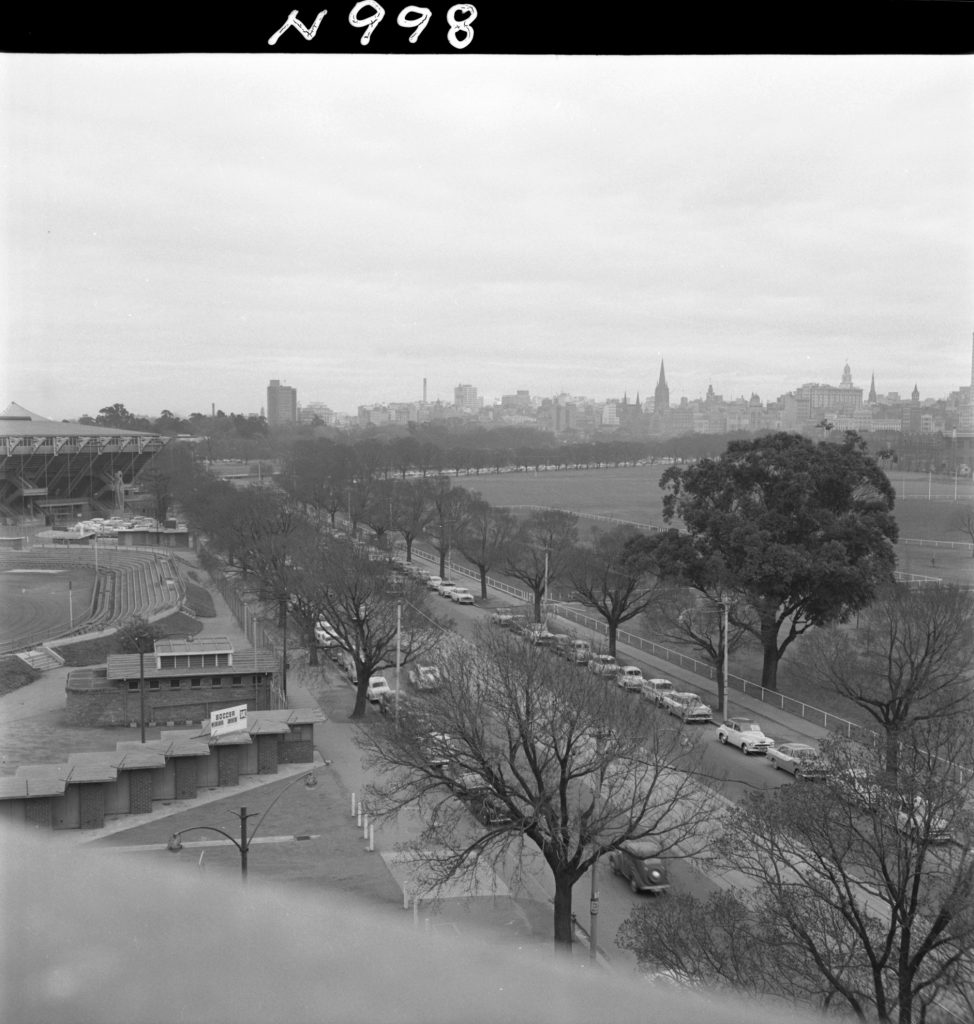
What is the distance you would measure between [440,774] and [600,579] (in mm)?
5219

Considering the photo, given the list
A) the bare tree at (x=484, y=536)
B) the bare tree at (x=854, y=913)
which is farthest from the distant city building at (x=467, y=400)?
the bare tree at (x=854, y=913)

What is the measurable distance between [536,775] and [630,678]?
367 cm

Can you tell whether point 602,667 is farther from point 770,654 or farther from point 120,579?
point 120,579

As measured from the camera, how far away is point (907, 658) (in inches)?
235

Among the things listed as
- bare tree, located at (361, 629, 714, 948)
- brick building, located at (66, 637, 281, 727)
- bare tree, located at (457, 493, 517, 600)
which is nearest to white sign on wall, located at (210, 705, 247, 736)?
bare tree, located at (361, 629, 714, 948)

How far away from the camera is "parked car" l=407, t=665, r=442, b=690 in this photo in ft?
21.9

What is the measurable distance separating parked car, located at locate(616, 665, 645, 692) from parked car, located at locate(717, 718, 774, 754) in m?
0.77

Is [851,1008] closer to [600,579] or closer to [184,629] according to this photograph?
[600,579]

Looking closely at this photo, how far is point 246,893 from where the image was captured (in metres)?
0.58

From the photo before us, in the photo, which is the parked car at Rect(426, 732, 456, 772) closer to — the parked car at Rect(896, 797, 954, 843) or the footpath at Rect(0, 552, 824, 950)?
the footpath at Rect(0, 552, 824, 950)

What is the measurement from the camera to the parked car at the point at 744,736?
640 cm

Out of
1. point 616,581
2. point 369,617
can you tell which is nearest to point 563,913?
point 369,617

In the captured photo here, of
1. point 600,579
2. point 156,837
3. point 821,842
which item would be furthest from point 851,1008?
point 600,579

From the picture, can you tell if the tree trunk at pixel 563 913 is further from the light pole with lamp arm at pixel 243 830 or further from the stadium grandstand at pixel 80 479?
the stadium grandstand at pixel 80 479
